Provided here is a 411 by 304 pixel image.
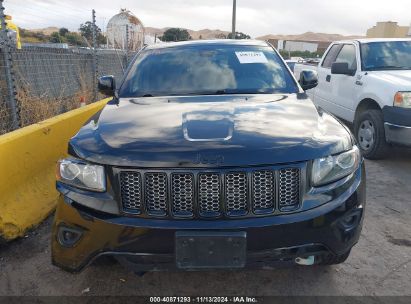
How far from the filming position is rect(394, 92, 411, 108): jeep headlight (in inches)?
188

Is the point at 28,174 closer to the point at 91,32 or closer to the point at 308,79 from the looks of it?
the point at 308,79

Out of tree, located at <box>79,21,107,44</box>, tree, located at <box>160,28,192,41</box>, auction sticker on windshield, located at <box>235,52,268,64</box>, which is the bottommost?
auction sticker on windshield, located at <box>235,52,268,64</box>

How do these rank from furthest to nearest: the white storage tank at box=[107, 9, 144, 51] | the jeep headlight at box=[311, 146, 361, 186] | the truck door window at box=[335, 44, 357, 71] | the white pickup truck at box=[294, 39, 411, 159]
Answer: the white storage tank at box=[107, 9, 144, 51]
the truck door window at box=[335, 44, 357, 71]
the white pickup truck at box=[294, 39, 411, 159]
the jeep headlight at box=[311, 146, 361, 186]

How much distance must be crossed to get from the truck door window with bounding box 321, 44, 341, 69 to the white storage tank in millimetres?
7288

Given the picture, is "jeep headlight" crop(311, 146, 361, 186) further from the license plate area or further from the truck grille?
the license plate area

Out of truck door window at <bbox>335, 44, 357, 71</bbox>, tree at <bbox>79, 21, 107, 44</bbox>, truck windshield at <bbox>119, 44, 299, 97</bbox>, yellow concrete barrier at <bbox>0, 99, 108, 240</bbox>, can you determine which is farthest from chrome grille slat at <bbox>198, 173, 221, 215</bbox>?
tree at <bbox>79, 21, 107, 44</bbox>

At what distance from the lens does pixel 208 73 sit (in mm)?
3535

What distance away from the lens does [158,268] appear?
6.94ft

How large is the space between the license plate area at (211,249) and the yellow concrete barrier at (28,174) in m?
1.79

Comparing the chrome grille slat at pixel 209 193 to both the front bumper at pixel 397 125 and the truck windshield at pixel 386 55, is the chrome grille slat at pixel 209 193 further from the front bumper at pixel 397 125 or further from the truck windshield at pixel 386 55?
the truck windshield at pixel 386 55

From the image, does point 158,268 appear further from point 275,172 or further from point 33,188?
point 33,188

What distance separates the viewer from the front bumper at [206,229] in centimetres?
203

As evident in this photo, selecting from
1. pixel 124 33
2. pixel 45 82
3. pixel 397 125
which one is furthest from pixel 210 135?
pixel 124 33

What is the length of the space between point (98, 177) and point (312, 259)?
1.31 meters
